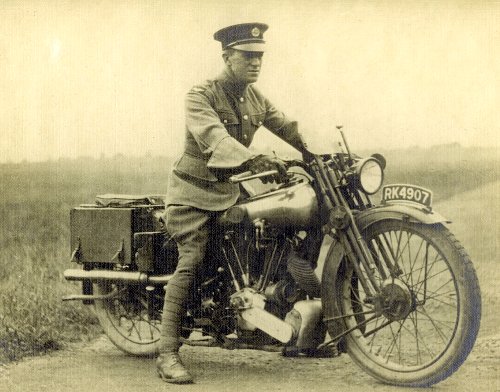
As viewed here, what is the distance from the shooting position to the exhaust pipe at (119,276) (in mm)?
4379

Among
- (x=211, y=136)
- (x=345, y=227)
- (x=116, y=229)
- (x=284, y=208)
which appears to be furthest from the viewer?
(x=116, y=229)

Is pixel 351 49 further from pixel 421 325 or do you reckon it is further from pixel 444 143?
pixel 421 325

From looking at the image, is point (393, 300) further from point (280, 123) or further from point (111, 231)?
point (111, 231)

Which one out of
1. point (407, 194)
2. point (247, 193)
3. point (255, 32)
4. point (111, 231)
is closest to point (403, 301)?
point (407, 194)

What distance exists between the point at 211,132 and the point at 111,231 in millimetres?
1060

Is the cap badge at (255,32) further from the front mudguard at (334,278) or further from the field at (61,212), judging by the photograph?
the field at (61,212)

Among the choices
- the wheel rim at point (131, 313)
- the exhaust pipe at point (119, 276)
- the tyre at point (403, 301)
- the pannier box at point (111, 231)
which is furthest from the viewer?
the wheel rim at point (131, 313)

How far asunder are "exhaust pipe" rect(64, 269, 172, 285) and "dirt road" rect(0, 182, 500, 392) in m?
0.52

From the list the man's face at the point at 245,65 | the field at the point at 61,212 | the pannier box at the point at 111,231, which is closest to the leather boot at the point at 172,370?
the pannier box at the point at 111,231

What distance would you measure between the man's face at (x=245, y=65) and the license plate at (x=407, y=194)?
1.04m

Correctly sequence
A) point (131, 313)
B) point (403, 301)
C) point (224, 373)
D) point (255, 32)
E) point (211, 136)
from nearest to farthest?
point (403, 301) → point (211, 136) → point (255, 32) → point (224, 373) → point (131, 313)

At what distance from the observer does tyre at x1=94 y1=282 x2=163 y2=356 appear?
457 centimetres

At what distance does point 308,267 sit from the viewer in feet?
12.7

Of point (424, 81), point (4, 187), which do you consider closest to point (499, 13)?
point (424, 81)
